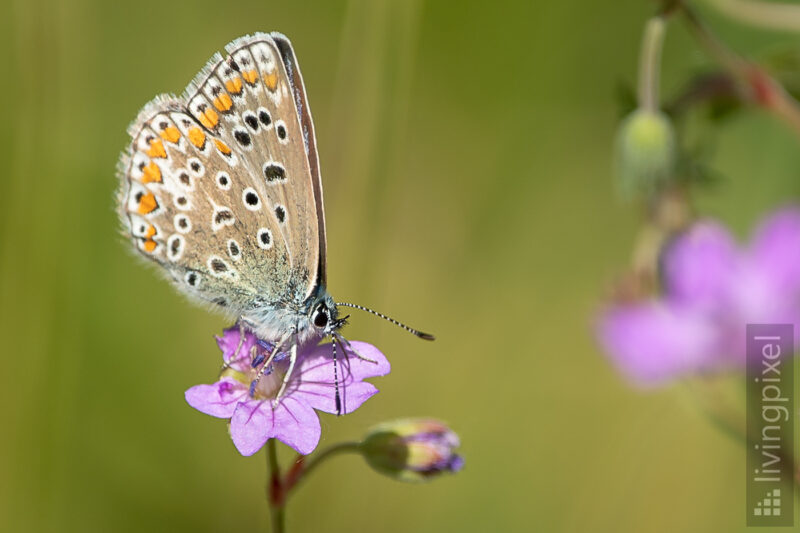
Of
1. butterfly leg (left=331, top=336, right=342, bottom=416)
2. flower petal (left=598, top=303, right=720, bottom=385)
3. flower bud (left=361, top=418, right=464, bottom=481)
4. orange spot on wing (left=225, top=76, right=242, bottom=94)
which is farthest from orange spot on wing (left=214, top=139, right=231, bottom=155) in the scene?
flower petal (left=598, top=303, right=720, bottom=385)

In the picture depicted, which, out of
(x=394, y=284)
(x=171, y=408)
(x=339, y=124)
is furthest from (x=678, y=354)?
(x=171, y=408)

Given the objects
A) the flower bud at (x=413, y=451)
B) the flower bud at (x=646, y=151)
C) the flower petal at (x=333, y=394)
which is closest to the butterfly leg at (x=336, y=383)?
the flower petal at (x=333, y=394)

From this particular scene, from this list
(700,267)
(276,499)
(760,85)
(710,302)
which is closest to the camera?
(276,499)

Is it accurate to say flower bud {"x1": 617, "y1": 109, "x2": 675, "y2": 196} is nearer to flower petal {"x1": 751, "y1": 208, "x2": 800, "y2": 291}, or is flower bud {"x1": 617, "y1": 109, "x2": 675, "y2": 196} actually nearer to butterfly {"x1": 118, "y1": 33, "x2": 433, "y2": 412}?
flower petal {"x1": 751, "y1": 208, "x2": 800, "y2": 291}

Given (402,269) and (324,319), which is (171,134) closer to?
(324,319)

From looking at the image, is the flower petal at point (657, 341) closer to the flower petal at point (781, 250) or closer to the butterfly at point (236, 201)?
the flower petal at point (781, 250)

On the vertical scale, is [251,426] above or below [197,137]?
below

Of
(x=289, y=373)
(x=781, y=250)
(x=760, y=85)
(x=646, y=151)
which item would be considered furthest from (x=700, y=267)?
(x=289, y=373)

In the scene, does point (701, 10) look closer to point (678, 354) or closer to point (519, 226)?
point (519, 226)
